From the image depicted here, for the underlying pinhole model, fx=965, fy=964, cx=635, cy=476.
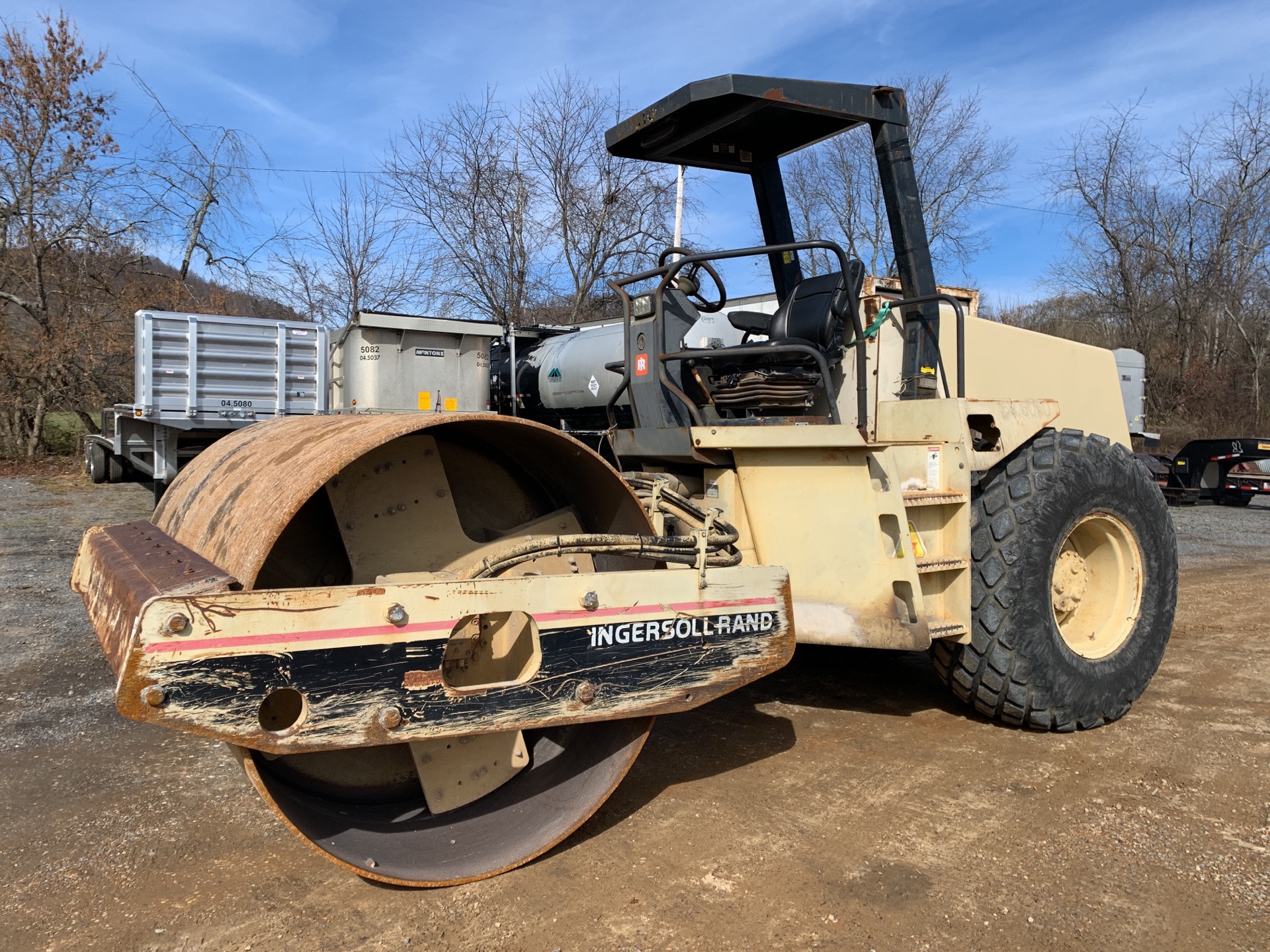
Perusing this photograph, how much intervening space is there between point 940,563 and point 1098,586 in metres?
1.24

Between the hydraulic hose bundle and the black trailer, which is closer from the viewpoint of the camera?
the hydraulic hose bundle

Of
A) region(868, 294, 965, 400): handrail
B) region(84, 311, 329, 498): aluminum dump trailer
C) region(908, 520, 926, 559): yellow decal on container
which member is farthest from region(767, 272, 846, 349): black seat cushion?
region(84, 311, 329, 498): aluminum dump trailer

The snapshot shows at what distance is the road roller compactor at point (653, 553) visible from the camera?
93.1 inches

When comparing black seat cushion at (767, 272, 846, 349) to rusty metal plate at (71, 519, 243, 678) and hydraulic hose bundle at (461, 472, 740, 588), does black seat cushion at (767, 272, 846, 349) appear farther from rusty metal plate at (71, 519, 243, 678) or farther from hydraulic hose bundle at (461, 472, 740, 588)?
rusty metal plate at (71, 519, 243, 678)

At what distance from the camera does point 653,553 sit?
299 centimetres

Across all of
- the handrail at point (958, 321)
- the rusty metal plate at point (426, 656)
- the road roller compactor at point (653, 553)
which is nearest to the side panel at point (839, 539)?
the road roller compactor at point (653, 553)

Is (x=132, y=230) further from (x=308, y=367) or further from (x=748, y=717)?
(x=748, y=717)

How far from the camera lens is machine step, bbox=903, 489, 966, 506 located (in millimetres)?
3689

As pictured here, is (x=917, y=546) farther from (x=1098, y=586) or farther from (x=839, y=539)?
(x=1098, y=586)

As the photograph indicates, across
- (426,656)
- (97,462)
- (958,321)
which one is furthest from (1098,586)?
(97,462)

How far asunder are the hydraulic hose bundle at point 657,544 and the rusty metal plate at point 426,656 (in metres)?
0.18

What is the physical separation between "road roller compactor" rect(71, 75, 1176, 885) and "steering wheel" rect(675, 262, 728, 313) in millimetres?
24

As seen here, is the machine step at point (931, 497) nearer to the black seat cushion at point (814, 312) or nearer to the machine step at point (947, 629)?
the machine step at point (947, 629)

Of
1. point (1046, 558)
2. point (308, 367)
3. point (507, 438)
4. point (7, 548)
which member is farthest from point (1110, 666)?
point (308, 367)
